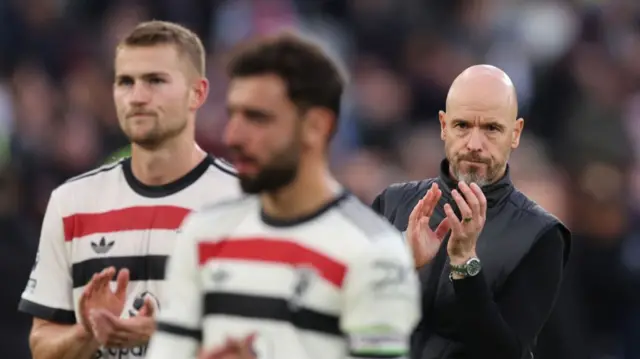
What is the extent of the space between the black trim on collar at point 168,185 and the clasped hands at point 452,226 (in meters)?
0.86

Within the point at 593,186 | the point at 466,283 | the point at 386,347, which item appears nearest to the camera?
the point at 386,347

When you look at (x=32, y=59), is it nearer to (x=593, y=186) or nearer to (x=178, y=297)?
(x=593, y=186)

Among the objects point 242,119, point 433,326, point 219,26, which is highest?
point 219,26

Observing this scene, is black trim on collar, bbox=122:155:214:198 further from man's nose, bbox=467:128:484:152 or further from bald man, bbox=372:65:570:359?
man's nose, bbox=467:128:484:152

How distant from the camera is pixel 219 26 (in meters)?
16.7

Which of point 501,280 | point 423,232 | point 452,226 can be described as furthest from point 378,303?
point 501,280

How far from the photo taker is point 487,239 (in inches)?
273

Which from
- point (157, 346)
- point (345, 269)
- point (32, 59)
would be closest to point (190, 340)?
point (157, 346)

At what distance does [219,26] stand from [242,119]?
11374mm

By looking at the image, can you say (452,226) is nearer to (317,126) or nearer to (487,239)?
(487,239)

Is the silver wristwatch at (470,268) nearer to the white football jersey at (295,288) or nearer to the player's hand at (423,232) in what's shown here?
the player's hand at (423,232)

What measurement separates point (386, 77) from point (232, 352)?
35.6 ft

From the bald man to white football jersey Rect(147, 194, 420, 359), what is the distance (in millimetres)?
1238

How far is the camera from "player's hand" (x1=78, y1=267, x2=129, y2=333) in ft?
20.6
